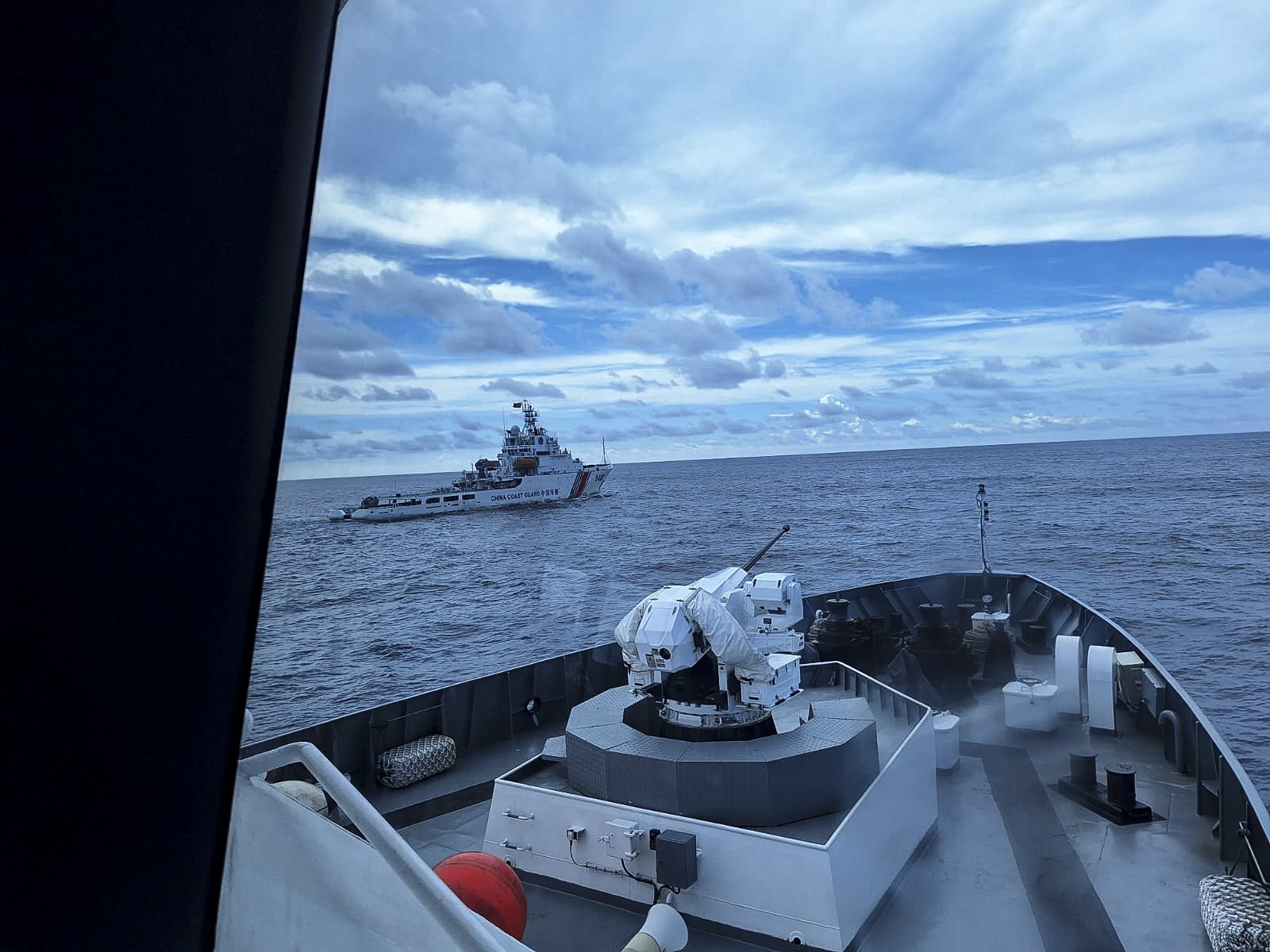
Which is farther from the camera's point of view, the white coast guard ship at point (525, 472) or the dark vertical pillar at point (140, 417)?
the white coast guard ship at point (525, 472)

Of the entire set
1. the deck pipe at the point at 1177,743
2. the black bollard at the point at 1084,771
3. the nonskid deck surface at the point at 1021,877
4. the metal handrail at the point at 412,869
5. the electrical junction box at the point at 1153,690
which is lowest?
the nonskid deck surface at the point at 1021,877

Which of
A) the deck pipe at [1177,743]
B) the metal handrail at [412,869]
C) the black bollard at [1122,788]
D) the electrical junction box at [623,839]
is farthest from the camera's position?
the deck pipe at [1177,743]

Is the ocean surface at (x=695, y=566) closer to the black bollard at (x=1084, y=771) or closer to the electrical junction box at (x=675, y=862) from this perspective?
the electrical junction box at (x=675, y=862)

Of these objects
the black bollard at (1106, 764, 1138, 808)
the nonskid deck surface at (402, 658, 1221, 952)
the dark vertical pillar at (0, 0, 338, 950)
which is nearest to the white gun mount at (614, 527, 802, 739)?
the nonskid deck surface at (402, 658, 1221, 952)

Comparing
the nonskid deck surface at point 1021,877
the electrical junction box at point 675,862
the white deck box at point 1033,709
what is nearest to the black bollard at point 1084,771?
the nonskid deck surface at point 1021,877

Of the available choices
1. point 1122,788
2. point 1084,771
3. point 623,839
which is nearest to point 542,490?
point 1084,771

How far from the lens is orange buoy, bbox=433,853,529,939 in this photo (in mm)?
3902

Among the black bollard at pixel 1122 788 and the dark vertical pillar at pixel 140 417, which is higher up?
the dark vertical pillar at pixel 140 417

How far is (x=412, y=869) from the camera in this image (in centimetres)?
123

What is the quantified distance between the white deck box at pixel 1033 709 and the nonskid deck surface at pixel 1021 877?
2.82ft

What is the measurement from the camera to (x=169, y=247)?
0.85 m

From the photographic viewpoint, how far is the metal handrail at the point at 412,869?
3.74 ft

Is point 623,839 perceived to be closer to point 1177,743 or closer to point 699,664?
point 699,664

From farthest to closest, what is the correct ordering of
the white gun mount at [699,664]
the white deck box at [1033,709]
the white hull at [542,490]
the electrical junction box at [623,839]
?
the white hull at [542,490]
the white deck box at [1033,709]
the white gun mount at [699,664]
the electrical junction box at [623,839]
